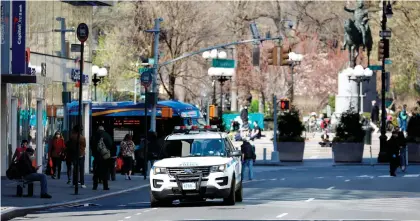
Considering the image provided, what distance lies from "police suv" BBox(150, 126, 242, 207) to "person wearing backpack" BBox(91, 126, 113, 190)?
7.41 m

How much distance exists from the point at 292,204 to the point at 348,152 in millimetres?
27079

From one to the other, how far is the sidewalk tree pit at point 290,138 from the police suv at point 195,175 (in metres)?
28.3

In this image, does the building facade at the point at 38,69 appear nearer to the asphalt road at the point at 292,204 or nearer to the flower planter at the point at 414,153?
the asphalt road at the point at 292,204

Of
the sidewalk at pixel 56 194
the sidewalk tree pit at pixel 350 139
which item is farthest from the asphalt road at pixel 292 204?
the sidewalk tree pit at pixel 350 139

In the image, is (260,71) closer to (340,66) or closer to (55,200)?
(340,66)

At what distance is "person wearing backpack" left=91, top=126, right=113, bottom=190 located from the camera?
38344mm

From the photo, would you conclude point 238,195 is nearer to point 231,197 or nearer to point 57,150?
point 231,197

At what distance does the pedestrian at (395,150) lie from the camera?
47094 mm

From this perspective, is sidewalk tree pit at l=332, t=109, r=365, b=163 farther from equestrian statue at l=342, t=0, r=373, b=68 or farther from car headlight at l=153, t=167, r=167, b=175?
car headlight at l=153, t=167, r=167, b=175

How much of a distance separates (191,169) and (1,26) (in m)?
11.8

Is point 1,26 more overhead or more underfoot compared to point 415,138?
more overhead

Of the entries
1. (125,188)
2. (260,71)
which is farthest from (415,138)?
(260,71)

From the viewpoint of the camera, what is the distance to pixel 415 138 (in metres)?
57.8

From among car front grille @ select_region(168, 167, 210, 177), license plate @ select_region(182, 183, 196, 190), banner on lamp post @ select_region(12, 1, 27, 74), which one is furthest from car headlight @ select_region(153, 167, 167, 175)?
banner on lamp post @ select_region(12, 1, 27, 74)
